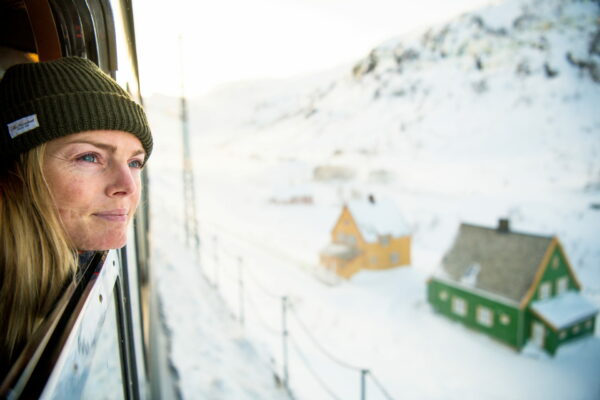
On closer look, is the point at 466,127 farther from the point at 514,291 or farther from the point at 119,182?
the point at 119,182

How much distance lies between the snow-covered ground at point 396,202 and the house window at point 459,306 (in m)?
0.64

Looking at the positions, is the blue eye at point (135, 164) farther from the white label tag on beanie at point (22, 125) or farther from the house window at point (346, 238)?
the house window at point (346, 238)

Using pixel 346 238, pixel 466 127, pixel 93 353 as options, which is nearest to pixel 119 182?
pixel 93 353

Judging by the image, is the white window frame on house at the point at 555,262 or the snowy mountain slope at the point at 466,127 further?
the snowy mountain slope at the point at 466,127

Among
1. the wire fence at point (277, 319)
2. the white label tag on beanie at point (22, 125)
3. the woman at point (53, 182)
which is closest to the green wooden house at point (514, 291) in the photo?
the wire fence at point (277, 319)

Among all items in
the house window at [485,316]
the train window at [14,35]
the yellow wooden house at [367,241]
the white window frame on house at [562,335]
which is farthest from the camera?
the yellow wooden house at [367,241]

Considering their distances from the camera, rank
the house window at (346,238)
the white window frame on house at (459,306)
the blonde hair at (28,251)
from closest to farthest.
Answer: the blonde hair at (28,251)
the white window frame on house at (459,306)
the house window at (346,238)

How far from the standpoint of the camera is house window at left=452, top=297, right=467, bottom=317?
13076 millimetres

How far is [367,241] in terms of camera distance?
17516 millimetres

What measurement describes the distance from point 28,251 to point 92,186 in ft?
0.73

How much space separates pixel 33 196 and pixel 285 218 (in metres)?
30.0

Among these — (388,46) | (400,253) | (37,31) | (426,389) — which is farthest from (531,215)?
(388,46)

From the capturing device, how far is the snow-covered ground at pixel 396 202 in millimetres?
9121

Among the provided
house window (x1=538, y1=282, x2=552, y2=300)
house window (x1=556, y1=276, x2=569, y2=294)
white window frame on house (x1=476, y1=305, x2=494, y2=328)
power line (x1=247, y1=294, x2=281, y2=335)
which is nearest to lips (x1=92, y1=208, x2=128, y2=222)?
power line (x1=247, y1=294, x2=281, y2=335)
